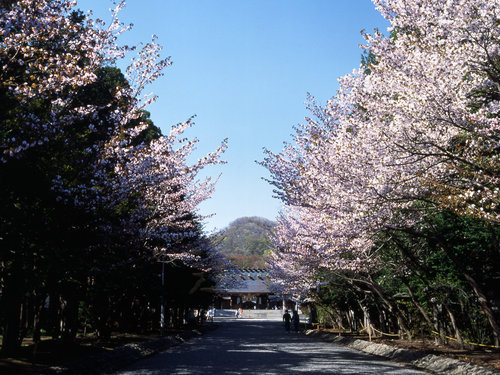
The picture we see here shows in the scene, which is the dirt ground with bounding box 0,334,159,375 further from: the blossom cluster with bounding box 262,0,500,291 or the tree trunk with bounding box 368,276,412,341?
the tree trunk with bounding box 368,276,412,341

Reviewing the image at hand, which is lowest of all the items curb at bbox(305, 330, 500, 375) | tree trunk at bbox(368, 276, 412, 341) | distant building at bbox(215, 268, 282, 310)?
curb at bbox(305, 330, 500, 375)

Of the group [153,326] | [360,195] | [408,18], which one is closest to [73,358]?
[360,195]

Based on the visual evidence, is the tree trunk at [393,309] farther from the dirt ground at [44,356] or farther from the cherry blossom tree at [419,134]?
the dirt ground at [44,356]

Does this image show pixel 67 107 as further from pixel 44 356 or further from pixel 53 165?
pixel 44 356

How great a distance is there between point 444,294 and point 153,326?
73.4 ft

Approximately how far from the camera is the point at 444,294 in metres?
16.7

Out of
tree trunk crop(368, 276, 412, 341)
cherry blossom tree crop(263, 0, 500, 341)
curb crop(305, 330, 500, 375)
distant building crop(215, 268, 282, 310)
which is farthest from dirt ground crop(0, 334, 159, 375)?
distant building crop(215, 268, 282, 310)

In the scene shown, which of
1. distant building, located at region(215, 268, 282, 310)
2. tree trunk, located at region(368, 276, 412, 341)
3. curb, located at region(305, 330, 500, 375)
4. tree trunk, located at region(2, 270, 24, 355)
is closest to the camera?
curb, located at region(305, 330, 500, 375)

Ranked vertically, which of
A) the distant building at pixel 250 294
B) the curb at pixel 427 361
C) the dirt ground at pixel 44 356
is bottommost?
the curb at pixel 427 361

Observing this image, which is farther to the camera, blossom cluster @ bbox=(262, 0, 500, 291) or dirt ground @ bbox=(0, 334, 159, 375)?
dirt ground @ bbox=(0, 334, 159, 375)

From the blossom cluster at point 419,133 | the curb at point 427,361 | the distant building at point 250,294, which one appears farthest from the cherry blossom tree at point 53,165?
the distant building at point 250,294

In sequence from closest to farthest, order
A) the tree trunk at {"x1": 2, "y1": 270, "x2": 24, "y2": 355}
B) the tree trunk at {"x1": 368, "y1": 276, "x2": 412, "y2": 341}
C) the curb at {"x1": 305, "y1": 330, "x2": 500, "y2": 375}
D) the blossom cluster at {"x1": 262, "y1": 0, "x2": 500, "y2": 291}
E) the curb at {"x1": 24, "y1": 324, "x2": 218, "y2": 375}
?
the blossom cluster at {"x1": 262, "y1": 0, "x2": 500, "y2": 291} < the curb at {"x1": 305, "y1": 330, "x2": 500, "y2": 375} < the curb at {"x1": 24, "y1": 324, "x2": 218, "y2": 375} < the tree trunk at {"x1": 2, "y1": 270, "x2": 24, "y2": 355} < the tree trunk at {"x1": 368, "y1": 276, "x2": 412, "y2": 341}

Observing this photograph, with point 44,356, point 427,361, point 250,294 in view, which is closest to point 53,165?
point 44,356

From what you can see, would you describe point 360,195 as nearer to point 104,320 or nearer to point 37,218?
point 37,218
